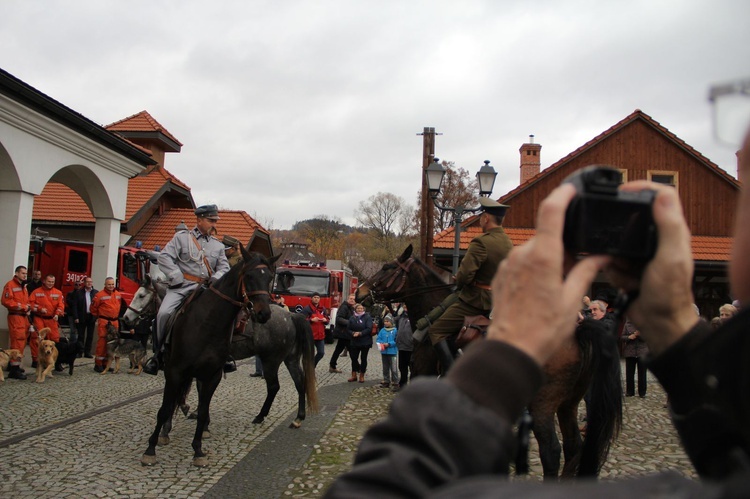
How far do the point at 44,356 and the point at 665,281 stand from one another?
12.5 metres

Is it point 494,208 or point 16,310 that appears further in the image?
point 16,310

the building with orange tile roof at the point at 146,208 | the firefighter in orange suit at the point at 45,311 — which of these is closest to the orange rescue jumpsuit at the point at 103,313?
Result: the firefighter in orange suit at the point at 45,311

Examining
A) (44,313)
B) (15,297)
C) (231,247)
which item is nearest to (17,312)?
(15,297)

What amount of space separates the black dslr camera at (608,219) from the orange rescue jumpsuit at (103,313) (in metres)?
13.8

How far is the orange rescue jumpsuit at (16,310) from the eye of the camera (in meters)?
11.2

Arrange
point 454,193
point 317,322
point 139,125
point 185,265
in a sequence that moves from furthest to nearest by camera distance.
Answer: point 454,193
point 139,125
point 317,322
point 185,265

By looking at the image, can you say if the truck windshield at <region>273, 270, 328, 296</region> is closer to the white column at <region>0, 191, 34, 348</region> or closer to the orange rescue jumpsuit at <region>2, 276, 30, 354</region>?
the white column at <region>0, 191, 34, 348</region>

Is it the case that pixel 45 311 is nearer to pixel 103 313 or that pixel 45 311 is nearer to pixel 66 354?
pixel 66 354

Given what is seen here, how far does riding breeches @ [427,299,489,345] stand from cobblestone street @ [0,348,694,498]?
1.74 metres

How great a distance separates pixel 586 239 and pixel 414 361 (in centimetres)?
644

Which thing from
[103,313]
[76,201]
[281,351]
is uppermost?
[76,201]

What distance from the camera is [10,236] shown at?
11750 mm

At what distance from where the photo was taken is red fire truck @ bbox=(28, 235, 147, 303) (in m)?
17.3

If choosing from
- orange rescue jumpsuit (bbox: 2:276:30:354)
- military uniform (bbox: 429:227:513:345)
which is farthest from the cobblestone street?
military uniform (bbox: 429:227:513:345)
